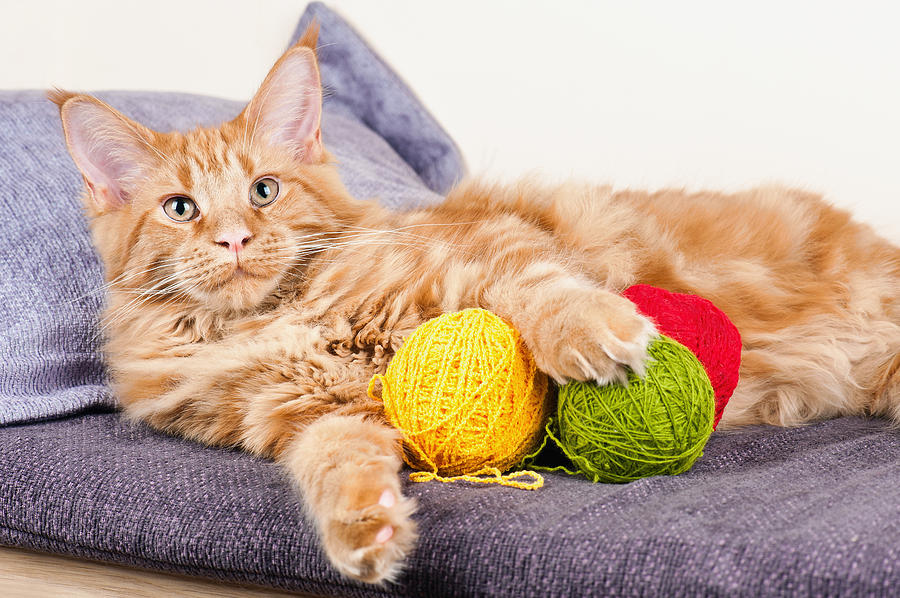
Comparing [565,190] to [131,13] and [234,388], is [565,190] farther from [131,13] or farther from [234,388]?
[131,13]

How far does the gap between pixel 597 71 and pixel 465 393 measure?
7.43ft

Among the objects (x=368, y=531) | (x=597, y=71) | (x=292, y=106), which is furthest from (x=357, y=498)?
(x=597, y=71)

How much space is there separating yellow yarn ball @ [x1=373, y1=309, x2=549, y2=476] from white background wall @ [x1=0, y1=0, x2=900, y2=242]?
1404 mm

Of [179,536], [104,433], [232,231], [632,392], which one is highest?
[632,392]

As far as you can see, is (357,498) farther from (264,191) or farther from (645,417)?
(264,191)

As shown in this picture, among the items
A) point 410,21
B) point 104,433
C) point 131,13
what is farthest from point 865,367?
point 131,13

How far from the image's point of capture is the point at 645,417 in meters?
1.12

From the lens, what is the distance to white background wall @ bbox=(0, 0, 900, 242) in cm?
278

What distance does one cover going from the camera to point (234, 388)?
1436mm

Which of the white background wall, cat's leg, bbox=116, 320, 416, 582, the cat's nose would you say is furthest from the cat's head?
the white background wall

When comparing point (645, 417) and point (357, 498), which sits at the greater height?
→ point (645, 417)

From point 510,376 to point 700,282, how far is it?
69 cm

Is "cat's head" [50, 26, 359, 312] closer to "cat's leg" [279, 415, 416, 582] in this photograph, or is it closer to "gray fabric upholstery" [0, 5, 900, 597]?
"gray fabric upholstery" [0, 5, 900, 597]

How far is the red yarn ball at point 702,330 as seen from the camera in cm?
130
